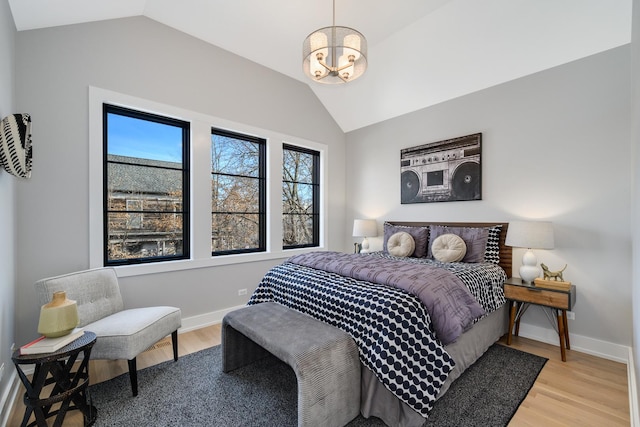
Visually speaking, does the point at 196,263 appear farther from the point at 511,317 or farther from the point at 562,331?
the point at 562,331

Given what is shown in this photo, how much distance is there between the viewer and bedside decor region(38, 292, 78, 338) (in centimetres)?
159

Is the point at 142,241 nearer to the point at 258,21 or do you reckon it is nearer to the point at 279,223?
the point at 279,223

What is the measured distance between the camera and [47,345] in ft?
5.04

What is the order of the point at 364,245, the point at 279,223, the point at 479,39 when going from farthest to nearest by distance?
the point at 364,245
the point at 279,223
the point at 479,39

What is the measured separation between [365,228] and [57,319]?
3.34 metres

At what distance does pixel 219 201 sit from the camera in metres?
3.51

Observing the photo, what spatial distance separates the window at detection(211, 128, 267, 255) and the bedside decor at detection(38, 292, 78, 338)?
5.77 ft

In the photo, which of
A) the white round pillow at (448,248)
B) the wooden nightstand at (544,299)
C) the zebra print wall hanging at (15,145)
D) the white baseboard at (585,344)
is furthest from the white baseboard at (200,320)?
the white baseboard at (585,344)

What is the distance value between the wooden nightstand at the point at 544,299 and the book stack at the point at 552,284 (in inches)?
1.5

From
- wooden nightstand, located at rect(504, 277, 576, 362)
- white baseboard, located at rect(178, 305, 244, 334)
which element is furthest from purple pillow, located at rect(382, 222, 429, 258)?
white baseboard, located at rect(178, 305, 244, 334)

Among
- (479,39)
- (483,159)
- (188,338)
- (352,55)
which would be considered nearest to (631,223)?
(483,159)

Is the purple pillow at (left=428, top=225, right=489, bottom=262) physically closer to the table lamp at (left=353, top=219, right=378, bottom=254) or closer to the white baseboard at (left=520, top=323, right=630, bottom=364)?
the white baseboard at (left=520, top=323, right=630, bottom=364)

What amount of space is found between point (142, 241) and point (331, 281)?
2.07 m

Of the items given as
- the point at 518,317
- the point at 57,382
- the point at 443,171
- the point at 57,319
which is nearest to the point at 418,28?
the point at 443,171
